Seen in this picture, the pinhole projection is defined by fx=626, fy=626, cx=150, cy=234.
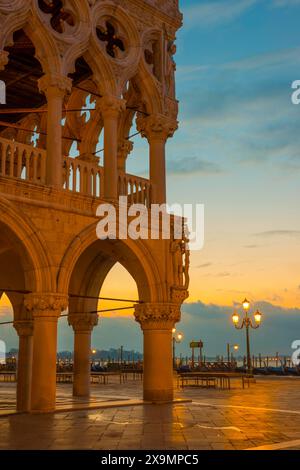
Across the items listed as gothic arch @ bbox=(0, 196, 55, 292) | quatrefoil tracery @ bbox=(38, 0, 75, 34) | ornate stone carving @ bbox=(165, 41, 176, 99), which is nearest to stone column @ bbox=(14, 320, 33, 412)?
gothic arch @ bbox=(0, 196, 55, 292)

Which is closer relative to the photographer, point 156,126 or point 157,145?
point 156,126

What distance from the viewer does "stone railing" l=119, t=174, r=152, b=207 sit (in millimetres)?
17531

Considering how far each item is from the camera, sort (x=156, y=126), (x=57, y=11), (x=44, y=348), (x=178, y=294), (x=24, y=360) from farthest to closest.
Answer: (x=24, y=360)
(x=156, y=126)
(x=57, y=11)
(x=178, y=294)
(x=44, y=348)

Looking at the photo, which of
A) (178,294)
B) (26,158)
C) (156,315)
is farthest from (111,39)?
(156,315)

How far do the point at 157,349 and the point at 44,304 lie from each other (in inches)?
159

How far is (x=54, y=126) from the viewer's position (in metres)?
15.7

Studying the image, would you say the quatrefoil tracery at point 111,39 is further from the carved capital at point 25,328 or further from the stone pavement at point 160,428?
the stone pavement at point 160,428

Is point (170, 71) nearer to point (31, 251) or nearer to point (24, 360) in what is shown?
point (31, 251)

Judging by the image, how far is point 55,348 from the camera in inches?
574

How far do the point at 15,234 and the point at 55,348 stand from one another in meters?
2.81

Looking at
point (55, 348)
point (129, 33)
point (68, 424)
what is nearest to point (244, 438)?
point (68, 424)

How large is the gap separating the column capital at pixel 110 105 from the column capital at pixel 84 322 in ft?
21.4
